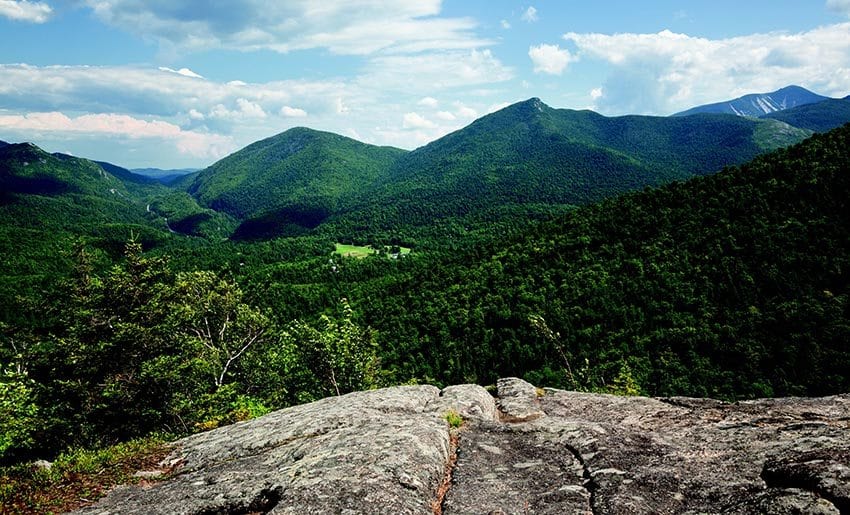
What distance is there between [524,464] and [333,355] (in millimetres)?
24294

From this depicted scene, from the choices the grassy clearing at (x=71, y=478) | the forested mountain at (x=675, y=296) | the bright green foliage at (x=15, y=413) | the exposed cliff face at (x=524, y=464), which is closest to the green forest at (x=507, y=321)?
the bright green foliage at (x=15, y=413)

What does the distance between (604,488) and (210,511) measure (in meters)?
8.98

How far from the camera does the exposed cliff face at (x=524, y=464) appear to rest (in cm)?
876

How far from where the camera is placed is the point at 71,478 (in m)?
12.2

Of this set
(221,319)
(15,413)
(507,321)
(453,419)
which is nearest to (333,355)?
(221,319)

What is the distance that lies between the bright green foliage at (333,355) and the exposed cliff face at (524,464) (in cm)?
1727

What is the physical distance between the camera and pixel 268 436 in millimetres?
14156

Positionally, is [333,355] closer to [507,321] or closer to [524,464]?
[524,464]

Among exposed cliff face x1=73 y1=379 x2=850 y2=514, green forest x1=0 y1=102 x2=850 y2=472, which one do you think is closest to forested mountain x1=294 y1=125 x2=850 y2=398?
green forest x1=0 y1=102 x2=850 y2=472

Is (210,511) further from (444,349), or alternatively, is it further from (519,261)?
(519,261)

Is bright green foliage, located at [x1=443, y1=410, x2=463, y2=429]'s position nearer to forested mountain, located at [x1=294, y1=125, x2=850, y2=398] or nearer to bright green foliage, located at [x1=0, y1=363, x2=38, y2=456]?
bright green foliage, located at [x1=0, y1=363, x2=38, y2=456]

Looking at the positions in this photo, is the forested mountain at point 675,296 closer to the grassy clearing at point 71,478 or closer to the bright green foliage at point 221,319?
the bright green foliage at point 221,319

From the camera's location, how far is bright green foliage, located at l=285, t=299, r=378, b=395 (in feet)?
109

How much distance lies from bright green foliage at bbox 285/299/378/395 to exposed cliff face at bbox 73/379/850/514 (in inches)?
680
